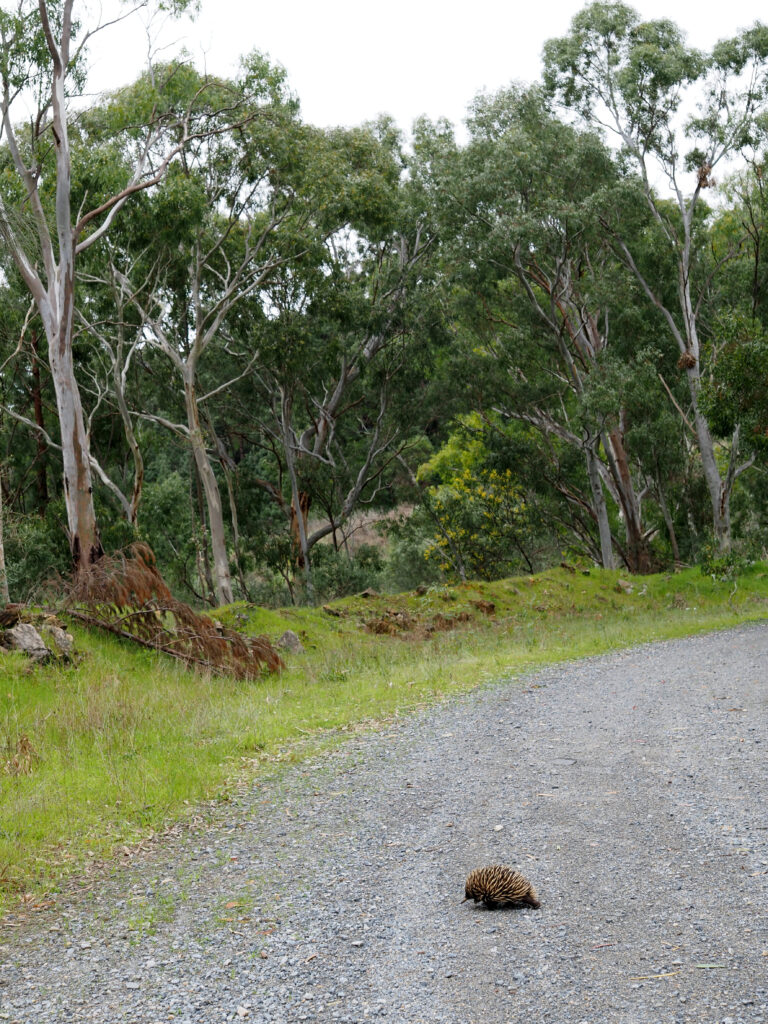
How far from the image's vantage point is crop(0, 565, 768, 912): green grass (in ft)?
19.9

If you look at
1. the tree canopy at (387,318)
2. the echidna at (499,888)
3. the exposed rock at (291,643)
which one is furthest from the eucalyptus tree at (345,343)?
the echidna at (499,888)

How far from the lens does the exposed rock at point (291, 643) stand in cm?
1474

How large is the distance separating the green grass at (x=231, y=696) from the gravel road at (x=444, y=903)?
536mm

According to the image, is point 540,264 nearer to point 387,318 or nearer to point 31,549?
point 387,318

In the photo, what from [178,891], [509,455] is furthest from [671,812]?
[509,455]

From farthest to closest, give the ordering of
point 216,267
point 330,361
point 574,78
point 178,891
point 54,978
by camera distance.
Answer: point 330,361 < point 216,267 < point 574,78 < point 178,891 < point 54,978

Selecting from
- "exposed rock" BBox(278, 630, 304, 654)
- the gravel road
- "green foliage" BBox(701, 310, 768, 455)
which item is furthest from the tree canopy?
the gravel road

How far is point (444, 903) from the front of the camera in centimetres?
436

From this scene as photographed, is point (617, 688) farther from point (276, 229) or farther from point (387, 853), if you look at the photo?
point (276, 229)

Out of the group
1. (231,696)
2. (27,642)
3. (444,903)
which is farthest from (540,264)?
(444,903)

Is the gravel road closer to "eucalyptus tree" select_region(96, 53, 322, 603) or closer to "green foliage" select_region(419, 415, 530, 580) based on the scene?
"eucalyptus tree" select_region(96, 53, 322, 603)

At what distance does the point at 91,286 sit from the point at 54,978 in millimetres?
22457

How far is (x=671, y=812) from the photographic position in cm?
541

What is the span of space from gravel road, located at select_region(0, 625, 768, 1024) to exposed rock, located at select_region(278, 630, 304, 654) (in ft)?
23.7
